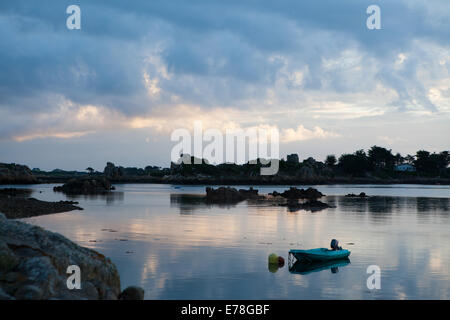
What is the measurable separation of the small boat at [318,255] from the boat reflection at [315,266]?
254mm

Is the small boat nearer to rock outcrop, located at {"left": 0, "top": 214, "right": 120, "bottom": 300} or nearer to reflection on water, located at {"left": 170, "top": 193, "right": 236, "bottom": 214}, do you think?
rock outcrop, located at {"left": 0, "top": 214, "right": 120, "bottom": 300}

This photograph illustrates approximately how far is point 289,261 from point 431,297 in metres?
9.05

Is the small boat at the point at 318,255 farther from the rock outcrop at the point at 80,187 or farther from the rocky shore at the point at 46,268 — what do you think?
the rock outcrop at the point at 80,187

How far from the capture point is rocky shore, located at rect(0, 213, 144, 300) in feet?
48.8

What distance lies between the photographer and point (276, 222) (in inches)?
2116

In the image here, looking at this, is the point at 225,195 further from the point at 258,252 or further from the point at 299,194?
the point at 258,252

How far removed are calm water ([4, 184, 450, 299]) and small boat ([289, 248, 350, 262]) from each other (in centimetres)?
85

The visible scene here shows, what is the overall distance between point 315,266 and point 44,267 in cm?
1696

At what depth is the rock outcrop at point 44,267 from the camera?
1487 cm

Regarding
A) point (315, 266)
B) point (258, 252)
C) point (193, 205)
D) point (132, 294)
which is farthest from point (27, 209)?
point (132, 294)

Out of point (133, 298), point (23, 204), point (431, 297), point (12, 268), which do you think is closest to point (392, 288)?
point (431, 297)

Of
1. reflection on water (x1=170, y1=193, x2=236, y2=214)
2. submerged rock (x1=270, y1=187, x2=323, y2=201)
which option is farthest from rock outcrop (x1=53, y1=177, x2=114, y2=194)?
submerged rock (x1=270, y1=187, x2=323, y2=201)

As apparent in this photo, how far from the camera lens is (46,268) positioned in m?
15.7

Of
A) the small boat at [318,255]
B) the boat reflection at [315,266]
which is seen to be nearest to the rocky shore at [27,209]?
the small boat at [318,255]
